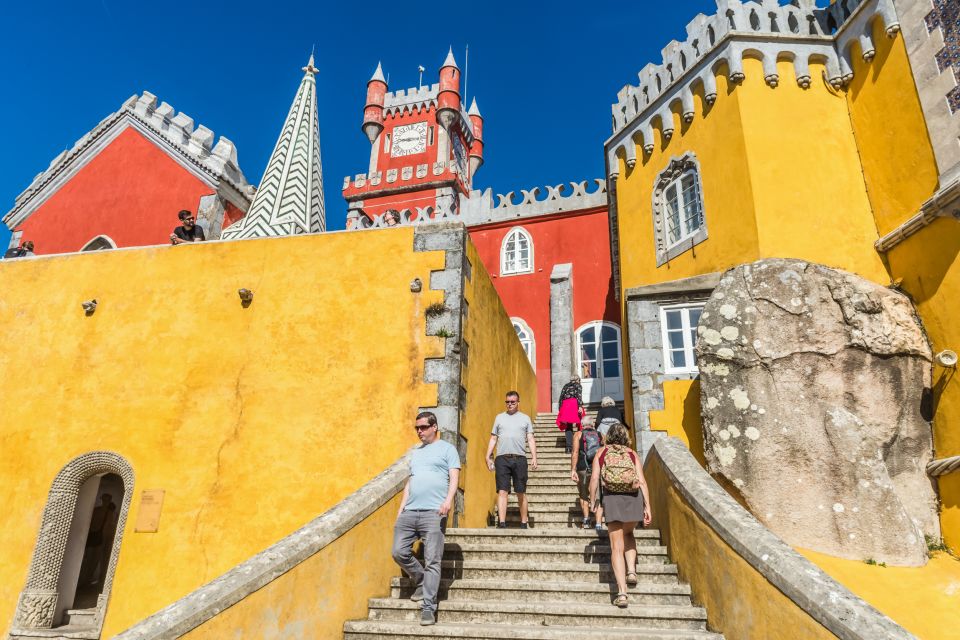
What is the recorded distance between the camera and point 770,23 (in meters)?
10.5

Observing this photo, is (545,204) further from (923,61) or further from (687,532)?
(687,532)

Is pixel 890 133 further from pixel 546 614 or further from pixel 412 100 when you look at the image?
pixel 412 100

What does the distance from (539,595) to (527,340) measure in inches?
542

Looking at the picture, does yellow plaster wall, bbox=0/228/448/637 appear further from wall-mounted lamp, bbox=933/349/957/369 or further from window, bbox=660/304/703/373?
wall-mounted lamp, bbox=933/349/957/369

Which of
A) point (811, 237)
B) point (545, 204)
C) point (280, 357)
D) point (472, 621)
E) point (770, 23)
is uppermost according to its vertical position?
point (545, 204)

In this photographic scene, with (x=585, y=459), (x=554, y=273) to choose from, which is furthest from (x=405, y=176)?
(x=585, y=459)

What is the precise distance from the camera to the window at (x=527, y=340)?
18.5 meters

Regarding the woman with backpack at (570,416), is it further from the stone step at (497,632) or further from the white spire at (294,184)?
the white spire at (294,184)

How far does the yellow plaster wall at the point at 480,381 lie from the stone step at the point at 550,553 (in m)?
1.50

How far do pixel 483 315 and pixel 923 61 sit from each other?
7148mm

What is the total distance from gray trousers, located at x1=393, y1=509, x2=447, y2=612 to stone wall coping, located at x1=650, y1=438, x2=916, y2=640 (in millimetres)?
2163

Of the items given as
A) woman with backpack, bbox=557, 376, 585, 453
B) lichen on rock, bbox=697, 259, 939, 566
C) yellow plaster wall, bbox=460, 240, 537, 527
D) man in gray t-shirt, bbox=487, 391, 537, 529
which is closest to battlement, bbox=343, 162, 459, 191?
yellow plaster wall, bbox=460, 240, 537, 527

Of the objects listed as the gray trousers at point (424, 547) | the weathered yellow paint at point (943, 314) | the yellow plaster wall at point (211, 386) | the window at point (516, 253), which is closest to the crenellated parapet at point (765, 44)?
the weathered yellow paint at point (943, 314)

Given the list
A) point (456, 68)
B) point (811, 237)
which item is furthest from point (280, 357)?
point (456, 68)
